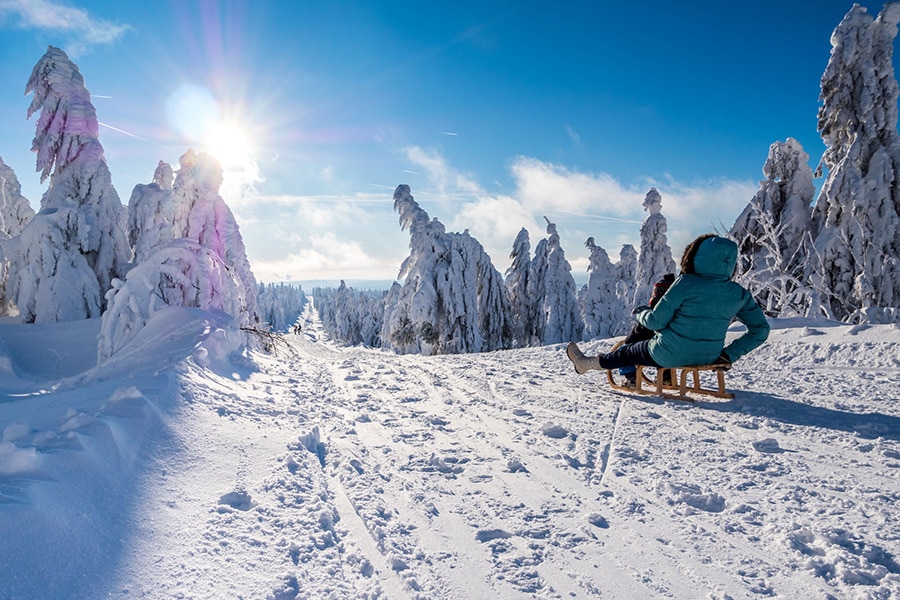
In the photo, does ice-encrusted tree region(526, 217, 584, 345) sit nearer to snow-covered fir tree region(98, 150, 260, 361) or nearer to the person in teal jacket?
snow-covered fir tree region(98, 150, 260, 361)

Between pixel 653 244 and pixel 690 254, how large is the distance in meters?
19.1

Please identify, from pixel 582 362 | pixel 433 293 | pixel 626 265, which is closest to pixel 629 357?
pixel 582 362

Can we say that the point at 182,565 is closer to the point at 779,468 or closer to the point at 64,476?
the point at 64,476

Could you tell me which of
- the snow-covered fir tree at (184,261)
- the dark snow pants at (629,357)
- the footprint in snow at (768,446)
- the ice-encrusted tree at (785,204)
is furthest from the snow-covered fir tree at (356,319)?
the footprint in snow at (768,446)

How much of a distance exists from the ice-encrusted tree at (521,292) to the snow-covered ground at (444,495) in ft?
71.8

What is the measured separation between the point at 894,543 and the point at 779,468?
0.79 meters

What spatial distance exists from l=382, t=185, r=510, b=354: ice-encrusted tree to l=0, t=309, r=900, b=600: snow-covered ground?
45.0 ft

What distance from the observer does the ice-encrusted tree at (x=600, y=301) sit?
2520 cm

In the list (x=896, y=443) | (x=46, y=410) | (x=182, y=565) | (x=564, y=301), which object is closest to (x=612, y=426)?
(x=896, y=443)

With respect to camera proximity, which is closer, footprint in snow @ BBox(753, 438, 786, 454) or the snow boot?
footprint in snow @ BBox(753, 438, 786, 454)

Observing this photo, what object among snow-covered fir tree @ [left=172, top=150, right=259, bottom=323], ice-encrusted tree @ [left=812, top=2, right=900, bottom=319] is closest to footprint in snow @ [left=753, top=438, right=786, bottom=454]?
ice-encrusted tree @ [left=812, top=2, right=900, bottom=319]

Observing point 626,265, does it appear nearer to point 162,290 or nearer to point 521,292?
point 521,292

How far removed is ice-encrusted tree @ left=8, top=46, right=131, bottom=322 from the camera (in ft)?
32.3

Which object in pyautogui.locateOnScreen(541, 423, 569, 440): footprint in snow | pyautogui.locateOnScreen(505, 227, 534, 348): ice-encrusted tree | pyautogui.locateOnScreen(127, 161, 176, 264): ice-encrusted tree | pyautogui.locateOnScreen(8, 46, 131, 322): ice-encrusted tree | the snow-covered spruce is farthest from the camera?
pyautogui.locateOnScreen(505, 227, 534, 348): ice-encrusted tree
